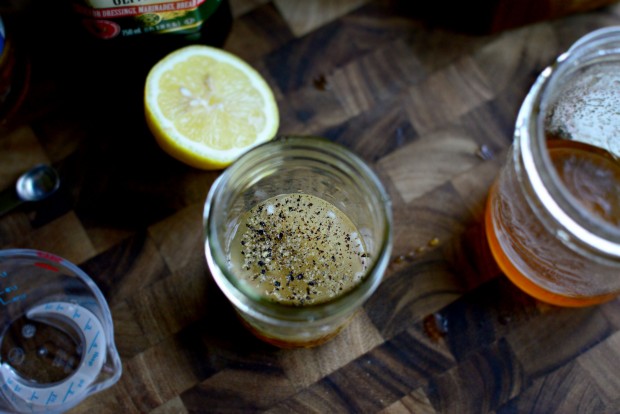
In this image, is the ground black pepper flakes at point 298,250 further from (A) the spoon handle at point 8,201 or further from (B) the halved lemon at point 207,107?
(A) the spoon handle at point 8,201

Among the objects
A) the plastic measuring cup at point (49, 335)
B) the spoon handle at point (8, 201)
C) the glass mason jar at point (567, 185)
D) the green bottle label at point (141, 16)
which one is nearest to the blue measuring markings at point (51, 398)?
the plastic measuring cup at point (49, 335)

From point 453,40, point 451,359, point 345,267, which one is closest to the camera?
point 345,267

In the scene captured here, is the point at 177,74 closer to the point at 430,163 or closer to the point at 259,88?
the point at 259,88

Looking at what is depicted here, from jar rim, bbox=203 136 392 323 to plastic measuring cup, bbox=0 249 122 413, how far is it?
0.25 metres

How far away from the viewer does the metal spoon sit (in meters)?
0.91

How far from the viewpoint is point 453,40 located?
0.99 metres

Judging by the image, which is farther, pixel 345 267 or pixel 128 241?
pixel 128 241

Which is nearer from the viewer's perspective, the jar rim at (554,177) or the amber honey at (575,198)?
the jar rim at (554,177)

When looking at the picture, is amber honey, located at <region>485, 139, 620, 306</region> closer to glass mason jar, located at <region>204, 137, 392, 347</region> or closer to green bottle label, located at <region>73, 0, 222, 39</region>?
glass mason jar, located at <region>204, 137, 392, 347</region>

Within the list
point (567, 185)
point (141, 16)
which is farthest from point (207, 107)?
point (567, 185)

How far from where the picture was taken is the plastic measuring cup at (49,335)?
86 centimetres

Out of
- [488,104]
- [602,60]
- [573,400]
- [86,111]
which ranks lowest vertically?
[573,400]

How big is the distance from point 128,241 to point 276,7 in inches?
15.6

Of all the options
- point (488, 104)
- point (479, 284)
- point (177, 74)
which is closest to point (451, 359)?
point (479, 284)
